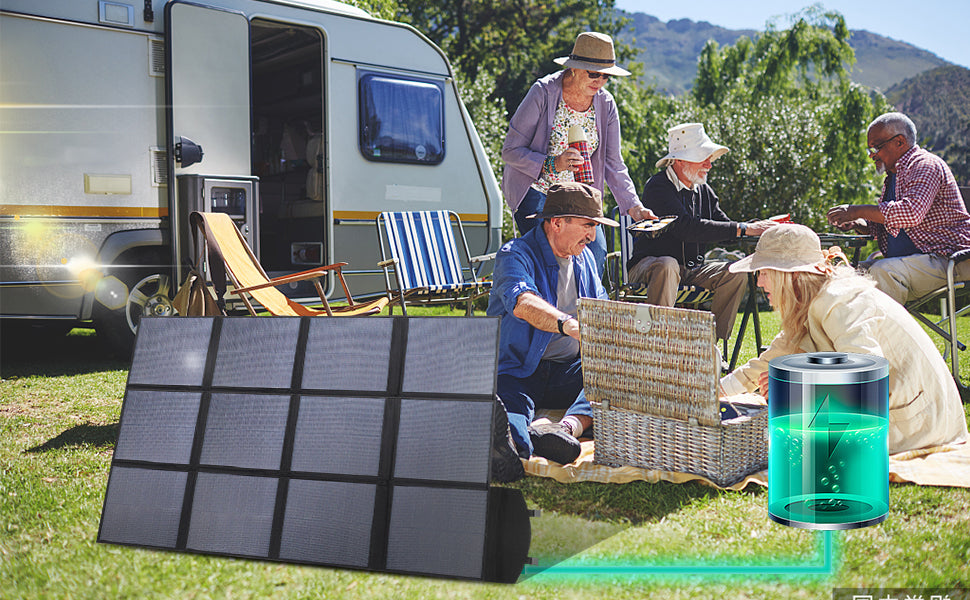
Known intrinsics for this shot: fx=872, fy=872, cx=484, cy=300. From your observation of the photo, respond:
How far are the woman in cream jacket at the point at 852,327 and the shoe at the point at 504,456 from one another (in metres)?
0.89

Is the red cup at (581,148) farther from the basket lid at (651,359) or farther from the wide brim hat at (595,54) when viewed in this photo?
the basket lid at (651,359)

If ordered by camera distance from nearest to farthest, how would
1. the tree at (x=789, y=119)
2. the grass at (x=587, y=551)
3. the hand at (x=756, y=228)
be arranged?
the grass at (x=587, y=551), the hand at (x=756, y=228), the tree at (x=789, y=119)

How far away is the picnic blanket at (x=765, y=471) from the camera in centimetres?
281

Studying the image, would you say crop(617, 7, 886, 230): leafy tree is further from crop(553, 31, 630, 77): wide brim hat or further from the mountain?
the mountain

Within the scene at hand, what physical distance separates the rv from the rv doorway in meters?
0.04

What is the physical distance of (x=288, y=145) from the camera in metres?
7.29

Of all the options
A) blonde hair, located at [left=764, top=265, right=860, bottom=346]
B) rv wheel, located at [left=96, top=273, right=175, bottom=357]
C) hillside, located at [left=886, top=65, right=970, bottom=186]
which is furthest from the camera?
hillside, located at [left=886, top=65, right=970, bottom=186]

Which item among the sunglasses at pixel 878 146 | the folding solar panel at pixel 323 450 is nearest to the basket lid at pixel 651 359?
the folding solar panel at pixel 323 450

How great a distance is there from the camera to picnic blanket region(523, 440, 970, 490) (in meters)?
2.81

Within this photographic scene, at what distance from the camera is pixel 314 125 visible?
279 inches

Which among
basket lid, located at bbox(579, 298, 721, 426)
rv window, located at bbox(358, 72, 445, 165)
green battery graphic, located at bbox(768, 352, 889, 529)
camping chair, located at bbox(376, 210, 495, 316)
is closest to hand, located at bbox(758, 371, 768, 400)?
basket lid, located at bbox(579, 298, 721, 426)

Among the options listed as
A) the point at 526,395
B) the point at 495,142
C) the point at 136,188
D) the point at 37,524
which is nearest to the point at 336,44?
the point at 136,188

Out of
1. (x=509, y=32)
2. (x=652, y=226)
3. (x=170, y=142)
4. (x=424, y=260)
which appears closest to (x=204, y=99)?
(x=170, y=142)

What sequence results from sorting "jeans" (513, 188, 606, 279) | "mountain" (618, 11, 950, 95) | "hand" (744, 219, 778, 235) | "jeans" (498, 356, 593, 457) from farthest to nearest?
"mountain" (618, 11, 950, 95) → "jeans" (513, 188, 606, 279) → "hand" (744, 219, 778, 235) → "jeans" (498, 356, 593, 457)
